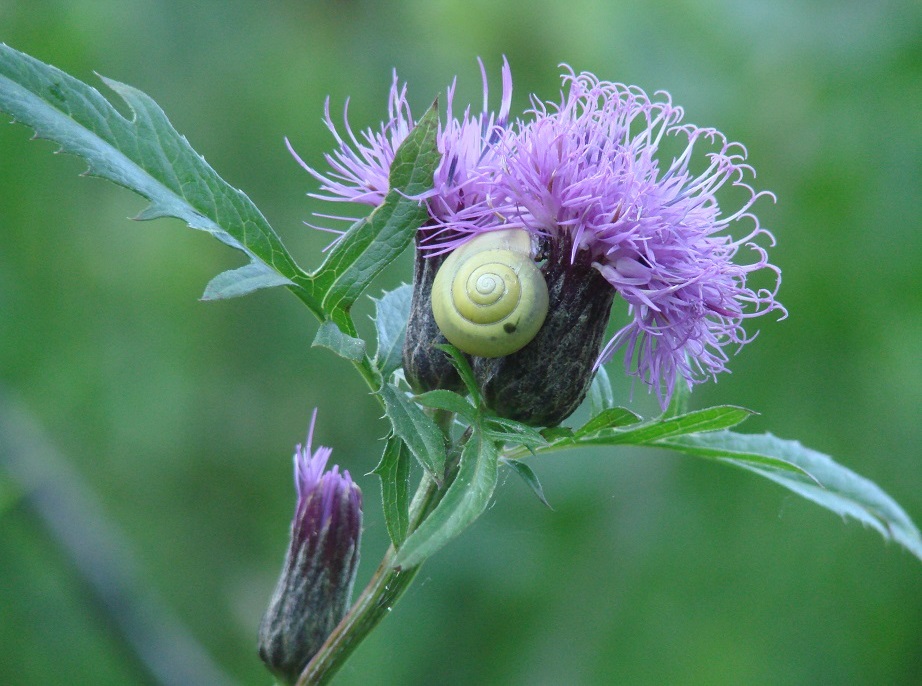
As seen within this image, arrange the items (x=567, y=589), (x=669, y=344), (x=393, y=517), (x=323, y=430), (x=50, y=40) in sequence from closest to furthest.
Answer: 1. (x=393, y=517)
2. (x=669, y=344)
3. (x=50, y=40)
4. (x=567, y=589)
5. (x=323, y=430)

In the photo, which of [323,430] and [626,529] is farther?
[323,430]

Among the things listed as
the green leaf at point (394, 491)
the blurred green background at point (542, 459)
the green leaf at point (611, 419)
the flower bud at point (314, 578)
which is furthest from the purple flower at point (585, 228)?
the blurred green background at point (542, 459)

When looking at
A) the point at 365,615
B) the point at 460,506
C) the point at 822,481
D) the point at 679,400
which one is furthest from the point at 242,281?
the point at 822,481

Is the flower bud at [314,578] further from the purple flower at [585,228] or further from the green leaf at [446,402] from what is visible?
the green leaf at [446,402]

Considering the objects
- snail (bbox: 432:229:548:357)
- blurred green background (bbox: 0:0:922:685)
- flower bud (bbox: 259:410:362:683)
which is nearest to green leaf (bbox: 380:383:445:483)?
snail (bbox: 432:229:548:357)

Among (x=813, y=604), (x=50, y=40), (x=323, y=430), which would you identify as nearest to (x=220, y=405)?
(x=323, y=430)

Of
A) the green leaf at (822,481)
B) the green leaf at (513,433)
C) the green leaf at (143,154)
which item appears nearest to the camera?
the green leaf at (143,154)

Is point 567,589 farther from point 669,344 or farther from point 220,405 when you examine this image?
point 669,344
